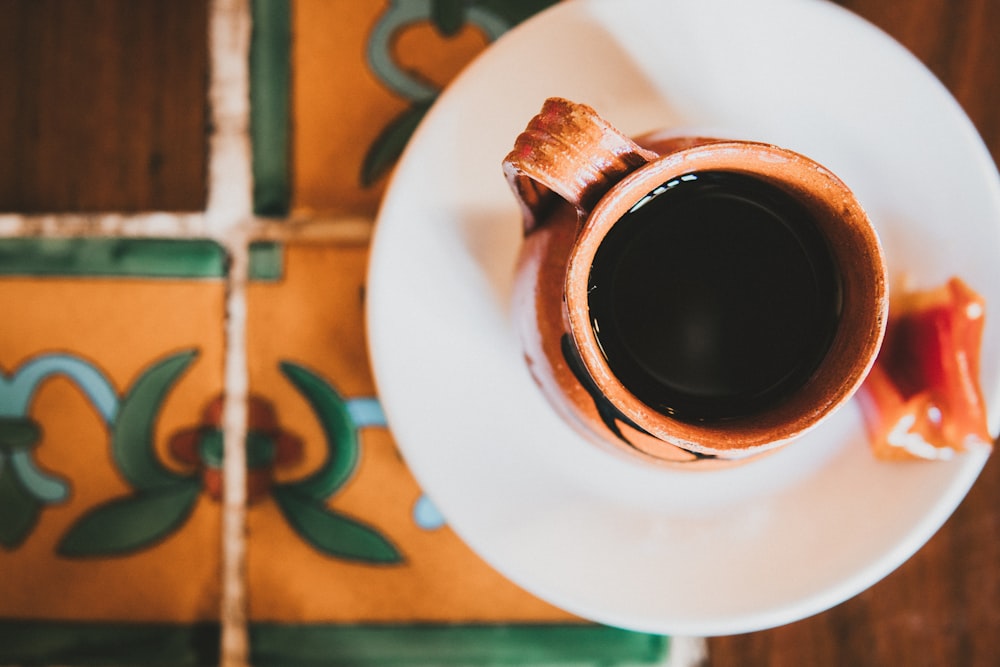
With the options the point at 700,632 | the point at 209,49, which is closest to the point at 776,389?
the point at 700,632

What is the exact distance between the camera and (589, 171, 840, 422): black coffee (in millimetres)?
479

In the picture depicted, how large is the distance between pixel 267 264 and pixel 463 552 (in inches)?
12.6

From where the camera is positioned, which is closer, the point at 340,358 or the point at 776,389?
the point at 776,389

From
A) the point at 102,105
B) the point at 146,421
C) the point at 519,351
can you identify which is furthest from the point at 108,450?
the point at 519,351

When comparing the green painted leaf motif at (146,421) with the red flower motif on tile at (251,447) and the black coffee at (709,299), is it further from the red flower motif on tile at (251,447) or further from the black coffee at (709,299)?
the black coffee at (709,299)

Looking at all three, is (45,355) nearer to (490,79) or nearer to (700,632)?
(490,79)

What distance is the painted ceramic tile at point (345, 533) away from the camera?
0.69 metres

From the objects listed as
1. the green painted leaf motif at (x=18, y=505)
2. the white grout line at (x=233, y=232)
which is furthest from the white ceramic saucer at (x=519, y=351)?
the green painted leaf motif at (x=18, y=505)

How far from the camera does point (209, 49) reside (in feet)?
2.34

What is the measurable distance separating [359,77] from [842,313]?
0.48 meters

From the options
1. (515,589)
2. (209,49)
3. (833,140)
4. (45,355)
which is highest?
(209,49)

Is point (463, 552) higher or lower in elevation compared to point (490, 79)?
lower

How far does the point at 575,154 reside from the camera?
1.20 ft

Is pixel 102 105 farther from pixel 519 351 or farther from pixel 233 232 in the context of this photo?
pixel 519 351
